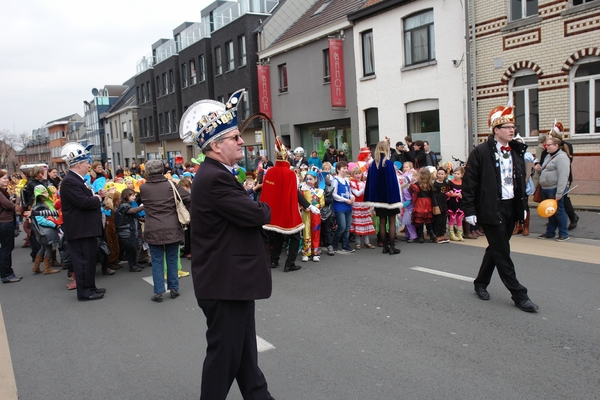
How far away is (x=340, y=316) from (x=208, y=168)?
9.54 ft

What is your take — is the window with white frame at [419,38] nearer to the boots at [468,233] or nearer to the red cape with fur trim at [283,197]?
the boots at [468,233]

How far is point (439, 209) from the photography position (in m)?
9.27

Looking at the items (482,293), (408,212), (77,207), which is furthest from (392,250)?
(77,207)

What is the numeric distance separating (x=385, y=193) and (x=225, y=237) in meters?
5.95

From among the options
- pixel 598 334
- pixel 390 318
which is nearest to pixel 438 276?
pixel 390 318

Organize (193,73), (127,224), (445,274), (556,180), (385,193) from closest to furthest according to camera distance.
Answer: (445,274)
(127,224)
(385,193)
(556,180)
(193,73)

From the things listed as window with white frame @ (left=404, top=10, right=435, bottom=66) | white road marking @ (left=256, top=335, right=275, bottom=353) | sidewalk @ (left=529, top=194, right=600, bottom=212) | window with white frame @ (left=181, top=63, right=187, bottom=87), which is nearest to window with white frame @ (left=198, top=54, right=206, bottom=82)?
window with white frame @ (left=181, top=63, right=187, bottom=87)

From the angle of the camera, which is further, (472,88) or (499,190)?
(472,88)

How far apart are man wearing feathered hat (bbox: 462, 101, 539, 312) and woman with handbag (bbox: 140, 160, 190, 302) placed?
3.67 metres

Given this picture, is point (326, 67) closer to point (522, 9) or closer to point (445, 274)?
point (522, 9)

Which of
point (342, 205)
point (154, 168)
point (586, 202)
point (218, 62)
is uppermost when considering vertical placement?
point (218, 62)

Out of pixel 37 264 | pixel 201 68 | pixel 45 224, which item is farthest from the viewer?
pixel 201 68

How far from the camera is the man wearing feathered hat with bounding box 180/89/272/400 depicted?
2986 mm

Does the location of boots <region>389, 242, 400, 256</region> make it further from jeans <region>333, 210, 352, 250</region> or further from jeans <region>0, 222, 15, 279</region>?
jeans <region>0, 222, 15, 279</region>
